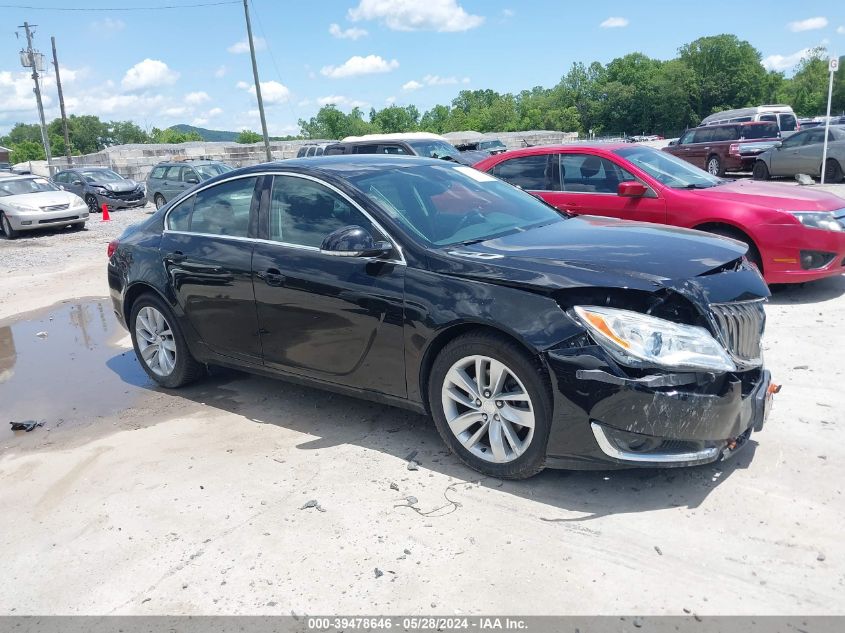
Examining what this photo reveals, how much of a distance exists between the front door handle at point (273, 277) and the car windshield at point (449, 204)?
76 cm

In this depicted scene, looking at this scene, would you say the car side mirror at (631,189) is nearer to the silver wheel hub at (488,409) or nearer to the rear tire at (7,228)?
the silver wheel hub at (488,409)

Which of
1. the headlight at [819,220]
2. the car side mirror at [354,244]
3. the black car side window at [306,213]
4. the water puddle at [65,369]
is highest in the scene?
the black car side window at [306,213]

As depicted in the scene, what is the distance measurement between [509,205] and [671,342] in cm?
190

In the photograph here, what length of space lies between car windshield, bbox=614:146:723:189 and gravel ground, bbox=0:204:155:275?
10020mm

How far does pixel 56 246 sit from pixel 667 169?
1340cm

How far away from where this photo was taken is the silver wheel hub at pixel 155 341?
18.4ft

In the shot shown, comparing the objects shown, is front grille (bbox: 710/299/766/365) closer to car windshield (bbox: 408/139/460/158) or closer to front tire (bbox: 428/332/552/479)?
front tire (bbox: 428/332/552/479)

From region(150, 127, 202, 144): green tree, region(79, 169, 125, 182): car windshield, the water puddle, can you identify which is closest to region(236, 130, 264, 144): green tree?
region(150, 127, 202, 144): green tree

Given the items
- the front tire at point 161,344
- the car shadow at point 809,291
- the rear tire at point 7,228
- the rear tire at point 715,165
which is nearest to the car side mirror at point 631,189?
the car shadow at point 809,291

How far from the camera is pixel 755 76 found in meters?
103

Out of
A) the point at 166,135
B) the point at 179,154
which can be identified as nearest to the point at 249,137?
the point at 166,135

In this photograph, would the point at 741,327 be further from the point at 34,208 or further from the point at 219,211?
the point at 34,208

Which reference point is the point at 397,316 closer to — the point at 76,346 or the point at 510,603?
the point at 510,603

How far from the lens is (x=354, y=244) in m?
3.96
